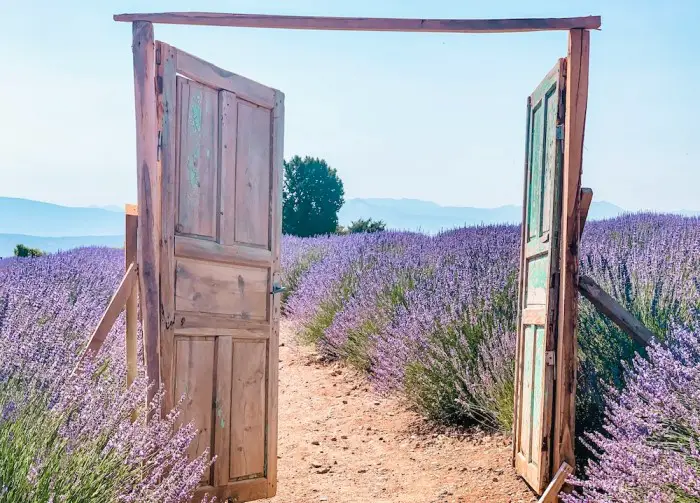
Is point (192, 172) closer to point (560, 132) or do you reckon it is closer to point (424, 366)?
point (560, 132)

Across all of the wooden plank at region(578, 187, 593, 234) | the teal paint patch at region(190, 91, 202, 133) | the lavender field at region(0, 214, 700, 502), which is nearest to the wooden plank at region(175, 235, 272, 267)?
the teal paint patch at region(190, 91, 202, 133)

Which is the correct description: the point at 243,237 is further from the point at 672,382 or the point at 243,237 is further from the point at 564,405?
the point at 672,382

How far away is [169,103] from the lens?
331 cm

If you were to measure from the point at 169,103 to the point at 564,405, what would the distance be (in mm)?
2238

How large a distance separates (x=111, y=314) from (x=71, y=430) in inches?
32.2

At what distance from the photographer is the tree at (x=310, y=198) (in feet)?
76.3

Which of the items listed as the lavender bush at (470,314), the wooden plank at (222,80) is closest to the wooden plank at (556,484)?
the lavender bush at (470,314)

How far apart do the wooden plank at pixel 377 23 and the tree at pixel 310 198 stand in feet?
63.0

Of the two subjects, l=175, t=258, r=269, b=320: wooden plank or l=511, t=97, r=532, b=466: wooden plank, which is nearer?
l=175, t=258, r=269, b=320: wooden plank

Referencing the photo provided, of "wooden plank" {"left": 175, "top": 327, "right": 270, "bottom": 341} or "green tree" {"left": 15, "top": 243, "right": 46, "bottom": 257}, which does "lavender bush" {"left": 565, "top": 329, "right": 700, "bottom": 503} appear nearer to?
"wooden plank" {"left": 175, "top": 327, "right": 270, "bottom": 341}

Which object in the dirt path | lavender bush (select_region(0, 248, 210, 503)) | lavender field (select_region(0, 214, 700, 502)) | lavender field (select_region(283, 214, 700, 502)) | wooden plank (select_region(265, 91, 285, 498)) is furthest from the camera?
the dirt path

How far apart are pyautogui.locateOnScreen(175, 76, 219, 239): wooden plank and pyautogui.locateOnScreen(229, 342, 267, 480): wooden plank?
0.64m

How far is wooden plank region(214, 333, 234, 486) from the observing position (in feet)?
11.8

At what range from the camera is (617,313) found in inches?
137
